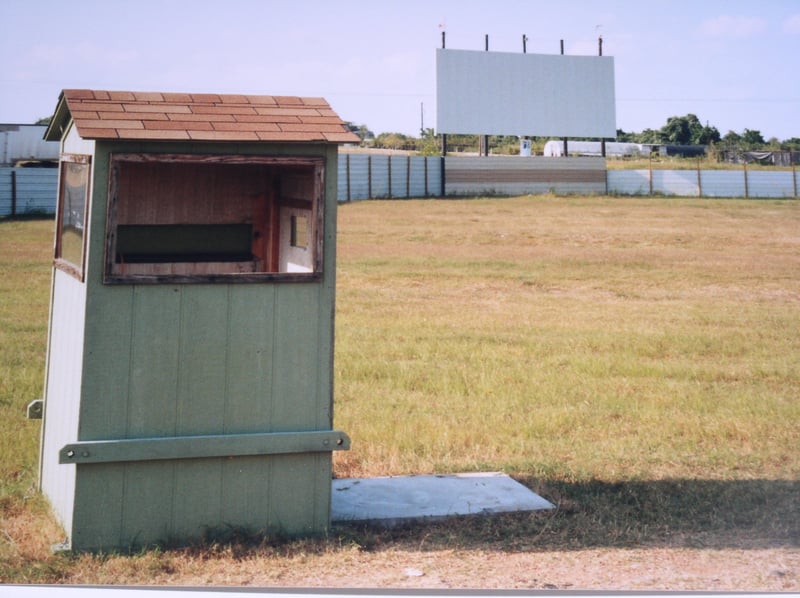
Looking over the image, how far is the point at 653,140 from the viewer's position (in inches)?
2206

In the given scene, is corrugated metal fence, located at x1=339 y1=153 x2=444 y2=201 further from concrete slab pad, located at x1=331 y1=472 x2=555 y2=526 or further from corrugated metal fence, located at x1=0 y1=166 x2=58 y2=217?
concrete slab pad, located at x1=331 y1=472 x2=555 y2=526

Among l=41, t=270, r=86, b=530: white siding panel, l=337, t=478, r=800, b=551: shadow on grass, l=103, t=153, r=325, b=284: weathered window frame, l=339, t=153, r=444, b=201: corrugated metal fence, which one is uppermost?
l=339, t=153, r=444, b=201: corrugated metal fence

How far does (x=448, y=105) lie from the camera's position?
3734 cm

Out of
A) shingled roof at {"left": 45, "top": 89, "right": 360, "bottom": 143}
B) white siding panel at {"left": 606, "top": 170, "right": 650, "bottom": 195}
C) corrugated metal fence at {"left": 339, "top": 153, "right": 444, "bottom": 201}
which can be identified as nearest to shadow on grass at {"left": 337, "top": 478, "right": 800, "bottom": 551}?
shingled roof at {"left": 45, "top": 89, "right": 360, "bottom": 143}

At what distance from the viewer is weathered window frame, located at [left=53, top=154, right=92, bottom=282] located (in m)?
4.49

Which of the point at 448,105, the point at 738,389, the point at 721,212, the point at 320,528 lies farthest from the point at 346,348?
the point at 448,105

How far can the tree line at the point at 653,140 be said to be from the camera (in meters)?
43.9

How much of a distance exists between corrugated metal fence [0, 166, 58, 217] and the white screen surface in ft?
54.3

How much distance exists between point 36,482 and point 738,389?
5.72 meters

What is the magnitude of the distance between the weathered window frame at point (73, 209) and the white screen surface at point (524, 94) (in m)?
32.7

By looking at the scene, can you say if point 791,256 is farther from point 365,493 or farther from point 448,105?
point 448,105

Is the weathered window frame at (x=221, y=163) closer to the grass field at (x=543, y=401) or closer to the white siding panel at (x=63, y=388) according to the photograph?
the white siding panel at (x=63, y=388)

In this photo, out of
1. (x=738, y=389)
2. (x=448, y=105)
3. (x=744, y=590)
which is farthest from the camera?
(x=448, y=105)

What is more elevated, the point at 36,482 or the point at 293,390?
the point at 293,390
